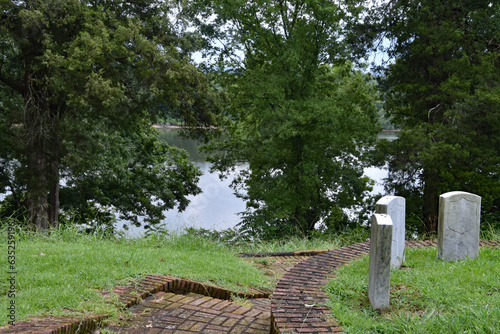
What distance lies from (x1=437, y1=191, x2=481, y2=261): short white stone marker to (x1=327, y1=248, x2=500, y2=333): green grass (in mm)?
208

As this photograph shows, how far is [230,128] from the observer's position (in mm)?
17656

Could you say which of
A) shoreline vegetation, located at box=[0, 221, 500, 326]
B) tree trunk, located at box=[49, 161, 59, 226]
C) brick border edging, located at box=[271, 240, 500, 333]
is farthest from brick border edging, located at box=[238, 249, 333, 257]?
tree trunk, located at box=[49, 161, 59, 226]

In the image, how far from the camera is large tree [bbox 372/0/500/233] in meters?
12.3

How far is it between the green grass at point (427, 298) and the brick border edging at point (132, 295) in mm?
1512

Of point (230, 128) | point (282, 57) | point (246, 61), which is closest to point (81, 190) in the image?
point (230, 128)

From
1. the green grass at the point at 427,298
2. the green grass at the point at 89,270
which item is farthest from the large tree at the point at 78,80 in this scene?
the green grass at the point at 427,298

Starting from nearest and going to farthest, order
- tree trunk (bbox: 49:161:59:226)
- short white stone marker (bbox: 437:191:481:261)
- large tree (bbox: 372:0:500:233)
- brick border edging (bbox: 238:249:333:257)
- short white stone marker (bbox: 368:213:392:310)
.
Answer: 1. short white stone marker (bbox: 368:213:392:310)
2. short white stone marker (bbox: 437:191:481:261)
3. brick border edging (bbox: 238:249:333:257)
4. large tree (bbox: 372:0:500:233)
5. tree trunk (bbox: 49:161:59:226)

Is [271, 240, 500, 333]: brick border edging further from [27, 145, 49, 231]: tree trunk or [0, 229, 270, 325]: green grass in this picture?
[27, 145, 49, 231]: tree trunk

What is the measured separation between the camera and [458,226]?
18.7ft

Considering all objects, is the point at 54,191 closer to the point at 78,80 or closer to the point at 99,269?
the point at 78,80

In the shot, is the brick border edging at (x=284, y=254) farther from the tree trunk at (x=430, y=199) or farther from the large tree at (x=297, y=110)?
the tree trunk at (x=430, y=199)

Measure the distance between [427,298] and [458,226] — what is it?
197 cm

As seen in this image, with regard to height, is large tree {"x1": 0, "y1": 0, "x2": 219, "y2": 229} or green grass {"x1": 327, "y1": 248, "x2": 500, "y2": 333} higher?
large tree {"x1": 0, "y1": 0, "x2": 219, "y2": 229}

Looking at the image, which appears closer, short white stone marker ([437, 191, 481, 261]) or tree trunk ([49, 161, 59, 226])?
short white stone marker ([437, 191, 481, 261])
